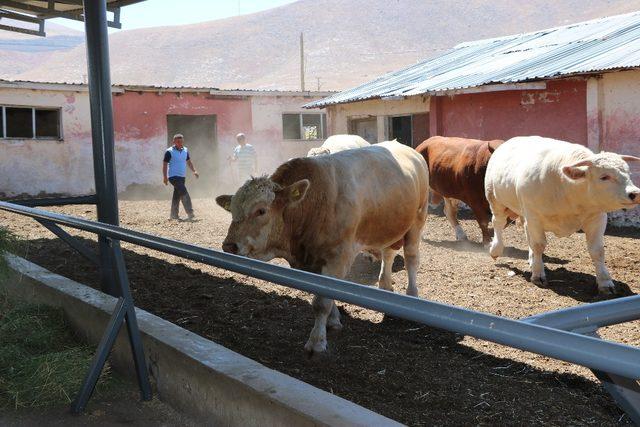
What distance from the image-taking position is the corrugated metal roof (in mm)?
12117

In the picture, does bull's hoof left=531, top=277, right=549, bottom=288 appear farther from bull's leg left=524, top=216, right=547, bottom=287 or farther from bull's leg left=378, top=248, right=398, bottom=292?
bull's leg left=378, top=248, right=398, bottom=292

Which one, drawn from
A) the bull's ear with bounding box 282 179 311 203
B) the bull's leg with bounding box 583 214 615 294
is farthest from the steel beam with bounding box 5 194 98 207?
→ the bull's leg with bounding box 583 214 615 294

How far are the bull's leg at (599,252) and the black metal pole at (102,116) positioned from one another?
461cm

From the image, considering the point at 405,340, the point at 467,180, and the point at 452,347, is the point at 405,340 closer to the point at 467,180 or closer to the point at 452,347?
the point at 452,347

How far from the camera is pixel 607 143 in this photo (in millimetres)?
11992

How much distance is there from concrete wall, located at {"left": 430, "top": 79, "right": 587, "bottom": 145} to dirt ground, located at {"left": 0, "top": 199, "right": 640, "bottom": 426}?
10.4ft

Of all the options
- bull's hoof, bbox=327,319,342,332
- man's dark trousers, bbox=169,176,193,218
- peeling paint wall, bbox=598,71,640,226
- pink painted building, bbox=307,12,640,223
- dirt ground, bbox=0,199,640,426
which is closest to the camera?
dirt ground, bbox=0,199,640,426

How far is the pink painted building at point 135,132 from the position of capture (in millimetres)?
19703

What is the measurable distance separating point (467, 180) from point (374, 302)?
29.4 ft

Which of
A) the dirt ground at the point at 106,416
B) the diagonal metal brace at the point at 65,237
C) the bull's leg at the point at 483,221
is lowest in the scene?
the dirt ground at the point at 106,416

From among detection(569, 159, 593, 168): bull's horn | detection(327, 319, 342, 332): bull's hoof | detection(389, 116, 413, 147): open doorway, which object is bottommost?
detection(327, 319, 342, 332): bull's hoof


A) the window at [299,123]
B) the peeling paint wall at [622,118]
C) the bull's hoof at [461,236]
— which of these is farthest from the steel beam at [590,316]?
the window at [299,123]

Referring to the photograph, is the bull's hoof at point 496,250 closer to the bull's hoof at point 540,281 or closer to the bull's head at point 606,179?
the bull's hoof at point 540,281

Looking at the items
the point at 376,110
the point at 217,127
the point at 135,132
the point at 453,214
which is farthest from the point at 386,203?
the point at 217,127
